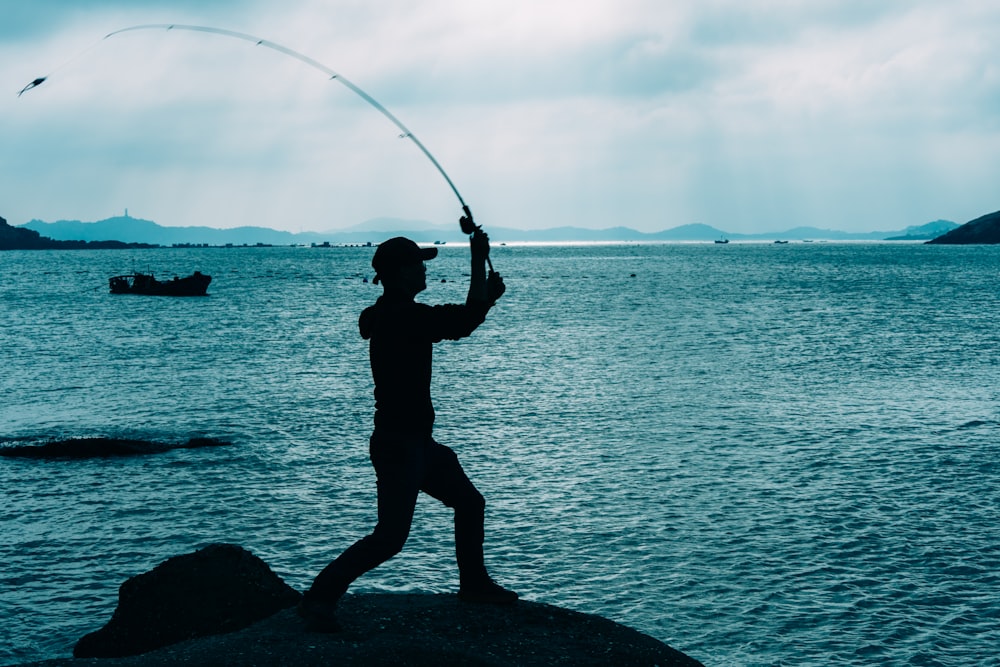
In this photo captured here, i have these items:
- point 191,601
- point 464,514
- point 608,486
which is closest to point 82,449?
point 608,486

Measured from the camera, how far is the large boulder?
7977 mm

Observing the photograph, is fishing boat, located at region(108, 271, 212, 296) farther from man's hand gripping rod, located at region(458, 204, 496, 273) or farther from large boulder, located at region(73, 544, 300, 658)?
man's hand gripping rod, located at region(458, 204, 496, 273)

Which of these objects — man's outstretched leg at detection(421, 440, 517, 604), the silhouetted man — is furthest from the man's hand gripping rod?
man's outstretched leg at detection(421, 440, 517, 604)

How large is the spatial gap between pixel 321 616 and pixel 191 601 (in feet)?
8.29

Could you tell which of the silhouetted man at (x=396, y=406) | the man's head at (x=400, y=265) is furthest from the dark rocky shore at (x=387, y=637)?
the man's head at (x=400, y=265)

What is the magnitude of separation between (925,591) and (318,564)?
7903 mm

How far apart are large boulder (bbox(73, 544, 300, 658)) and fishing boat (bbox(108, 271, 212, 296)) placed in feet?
281

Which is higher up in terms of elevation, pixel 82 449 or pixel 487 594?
pixel 487 594

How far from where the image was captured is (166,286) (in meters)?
93.6

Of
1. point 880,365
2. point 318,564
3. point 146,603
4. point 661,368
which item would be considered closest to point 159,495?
point 318,564

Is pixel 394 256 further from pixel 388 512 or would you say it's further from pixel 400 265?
pixel 388 512

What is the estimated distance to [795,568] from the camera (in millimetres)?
12766

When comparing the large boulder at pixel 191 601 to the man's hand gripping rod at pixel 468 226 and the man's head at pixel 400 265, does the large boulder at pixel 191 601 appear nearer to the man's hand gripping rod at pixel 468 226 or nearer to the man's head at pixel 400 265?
the man's head at pixel 400 265

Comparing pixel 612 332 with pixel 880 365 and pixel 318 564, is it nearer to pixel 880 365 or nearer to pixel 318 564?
pixel 880 365
